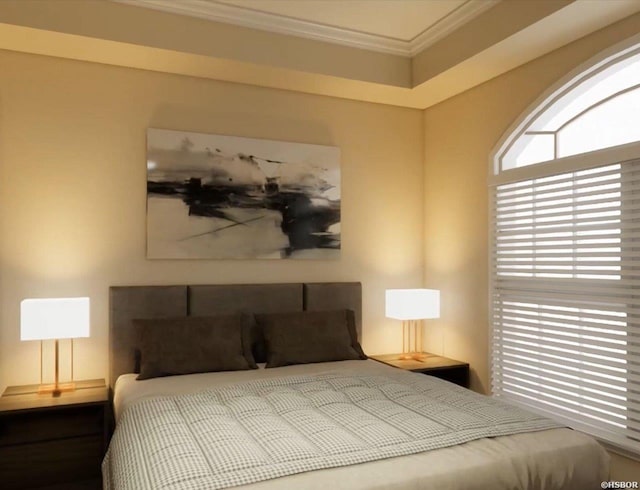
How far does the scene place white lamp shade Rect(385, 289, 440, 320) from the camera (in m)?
3.86

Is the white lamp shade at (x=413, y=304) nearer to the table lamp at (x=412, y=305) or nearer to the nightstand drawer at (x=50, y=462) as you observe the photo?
the table lamp at (x=412, y=305)

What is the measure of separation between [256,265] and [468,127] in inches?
75.5

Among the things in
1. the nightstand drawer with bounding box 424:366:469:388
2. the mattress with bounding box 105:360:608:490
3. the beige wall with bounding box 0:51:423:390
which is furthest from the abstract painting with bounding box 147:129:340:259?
the mattress with bounding box 105:360:608:490

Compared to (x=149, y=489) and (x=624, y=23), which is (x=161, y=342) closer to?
Answer: (x=149, y=489)

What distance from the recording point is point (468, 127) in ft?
12.9

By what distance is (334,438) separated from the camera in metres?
1.97

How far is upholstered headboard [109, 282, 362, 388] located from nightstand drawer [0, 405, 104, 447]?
1.17 feet

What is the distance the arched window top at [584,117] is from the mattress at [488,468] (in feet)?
5.63

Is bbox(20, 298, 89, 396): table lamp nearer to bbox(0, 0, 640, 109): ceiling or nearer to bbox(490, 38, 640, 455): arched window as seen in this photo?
bbox(0, 0, 640, 109): ceiling

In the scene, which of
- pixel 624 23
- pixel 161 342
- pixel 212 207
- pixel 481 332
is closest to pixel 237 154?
pixel 212 207

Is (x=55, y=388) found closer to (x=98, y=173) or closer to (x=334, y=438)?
(x=98, y=173)

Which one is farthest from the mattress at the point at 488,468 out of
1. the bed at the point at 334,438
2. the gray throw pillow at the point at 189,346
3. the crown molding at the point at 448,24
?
the crown molding at the point at 448,24

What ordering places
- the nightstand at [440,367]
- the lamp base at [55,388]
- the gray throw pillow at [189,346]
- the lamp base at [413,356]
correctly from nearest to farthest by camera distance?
the lamp base at [55,388] < the gray throw pillow at [189,346] < the nightstand at [440,367] < the lamp base at [413,356]

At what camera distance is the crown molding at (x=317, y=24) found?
3.17 metres
